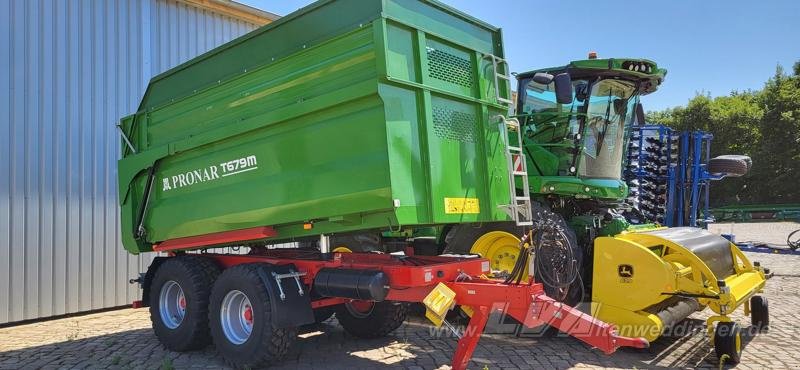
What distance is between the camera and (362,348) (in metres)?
5.89

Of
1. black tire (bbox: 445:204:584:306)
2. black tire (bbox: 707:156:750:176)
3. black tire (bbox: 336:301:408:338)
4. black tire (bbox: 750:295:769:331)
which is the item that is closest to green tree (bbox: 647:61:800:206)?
black tire (bbox: 707:156:750:176)

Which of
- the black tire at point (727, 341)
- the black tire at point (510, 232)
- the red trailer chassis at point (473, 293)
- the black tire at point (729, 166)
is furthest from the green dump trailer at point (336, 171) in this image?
the black tire at point (729, 166)

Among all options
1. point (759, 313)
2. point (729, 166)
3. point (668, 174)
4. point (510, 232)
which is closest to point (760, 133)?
point (668, 174)

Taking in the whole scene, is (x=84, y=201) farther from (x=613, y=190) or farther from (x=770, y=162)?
(x=770, y=162)

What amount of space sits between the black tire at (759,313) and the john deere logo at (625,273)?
2112mm

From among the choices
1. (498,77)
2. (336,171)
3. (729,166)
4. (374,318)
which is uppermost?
(498,77)

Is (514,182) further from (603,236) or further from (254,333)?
(254,333)

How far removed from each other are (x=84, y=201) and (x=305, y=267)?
4619 millimetres

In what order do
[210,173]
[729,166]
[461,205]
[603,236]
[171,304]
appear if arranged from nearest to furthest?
[461,205]
[210,173]
[171,304]
[603,236]
[729,166]

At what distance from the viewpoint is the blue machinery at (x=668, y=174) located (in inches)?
416

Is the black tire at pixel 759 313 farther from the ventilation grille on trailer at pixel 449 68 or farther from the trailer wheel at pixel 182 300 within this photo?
the trailer wheel at pixel 182 300

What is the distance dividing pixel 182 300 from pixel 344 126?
2973mm

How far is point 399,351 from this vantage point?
5.73 metres

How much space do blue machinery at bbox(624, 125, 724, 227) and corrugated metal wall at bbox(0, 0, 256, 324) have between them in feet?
27.6
